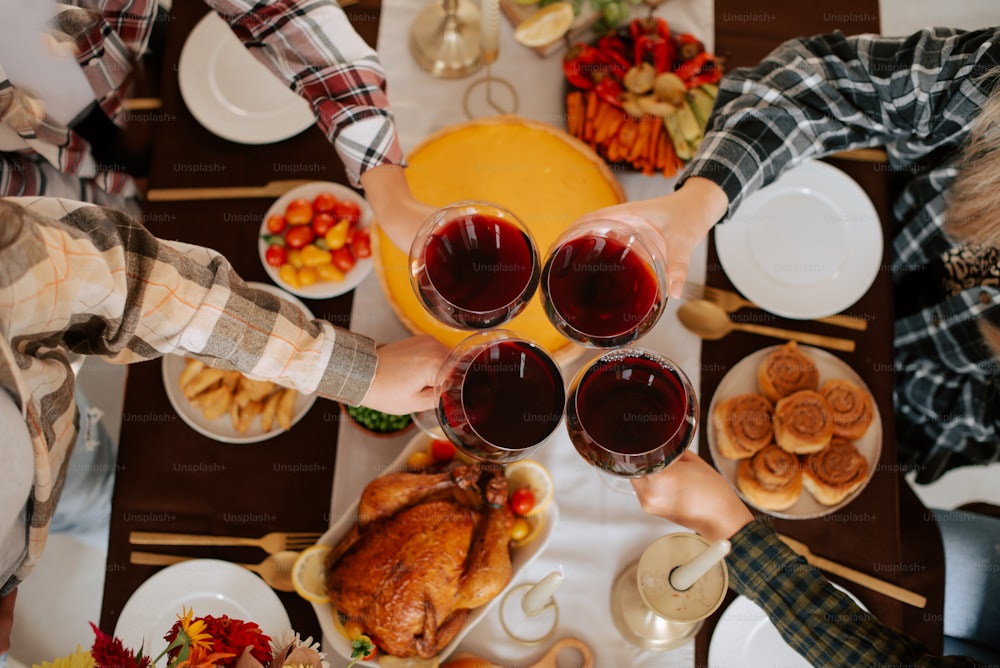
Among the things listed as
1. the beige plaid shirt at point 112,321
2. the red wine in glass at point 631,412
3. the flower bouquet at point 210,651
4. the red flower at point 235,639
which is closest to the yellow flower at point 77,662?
the flower bouquet at point 210,651

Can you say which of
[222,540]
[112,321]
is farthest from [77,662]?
[222,540]

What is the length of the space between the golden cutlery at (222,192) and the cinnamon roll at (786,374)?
1012mm

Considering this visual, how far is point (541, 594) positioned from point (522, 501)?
161 mm

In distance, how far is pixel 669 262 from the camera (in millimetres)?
1095

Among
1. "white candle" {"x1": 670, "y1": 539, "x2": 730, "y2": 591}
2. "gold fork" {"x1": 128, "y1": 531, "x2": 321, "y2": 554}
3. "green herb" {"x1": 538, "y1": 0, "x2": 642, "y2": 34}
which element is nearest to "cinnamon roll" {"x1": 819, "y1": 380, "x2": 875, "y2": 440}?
"white candle" {"x1": 670, "y1": 539, "x2": 730, "y2": 591}

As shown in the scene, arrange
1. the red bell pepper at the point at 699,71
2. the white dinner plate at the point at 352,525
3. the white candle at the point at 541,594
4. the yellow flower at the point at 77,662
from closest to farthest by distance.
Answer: the yellow flower at the point at 77,662 → the white candle at the point at 541,594 → the white dinner plate at the point at 352,525 → the red bell pepper at the point at 699,71

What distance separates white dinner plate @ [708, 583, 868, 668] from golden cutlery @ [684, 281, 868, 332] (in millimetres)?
508

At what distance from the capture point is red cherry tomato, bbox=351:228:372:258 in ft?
4.43

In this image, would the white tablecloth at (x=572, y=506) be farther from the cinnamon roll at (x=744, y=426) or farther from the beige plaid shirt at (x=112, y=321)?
the beige plaid shirt at (x=112, y=321)

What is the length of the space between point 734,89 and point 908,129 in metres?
A: 0.35

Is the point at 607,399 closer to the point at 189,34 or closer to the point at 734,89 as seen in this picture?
the point at 734,89

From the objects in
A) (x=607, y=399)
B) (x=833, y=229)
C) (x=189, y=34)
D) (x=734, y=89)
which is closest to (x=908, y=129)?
(x=833, y=229)

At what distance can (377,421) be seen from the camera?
1.29 metres

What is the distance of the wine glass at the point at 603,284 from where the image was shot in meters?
0.95
